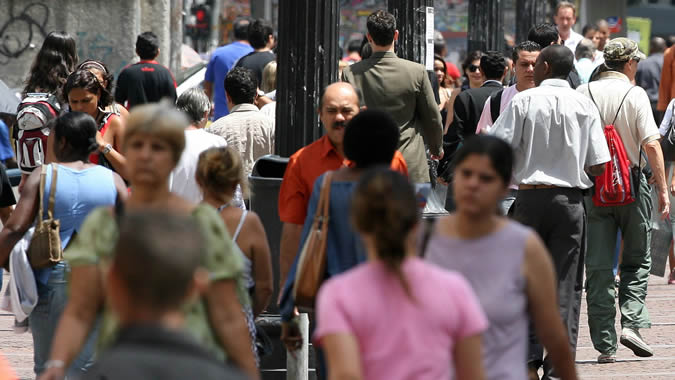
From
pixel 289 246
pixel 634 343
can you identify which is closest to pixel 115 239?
pixel 289 246

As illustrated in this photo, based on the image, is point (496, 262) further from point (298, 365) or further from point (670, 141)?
point (670, 141)

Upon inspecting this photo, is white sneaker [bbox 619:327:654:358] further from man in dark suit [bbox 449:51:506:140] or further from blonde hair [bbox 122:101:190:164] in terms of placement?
blonde hair [bbox 122:101:190:164]

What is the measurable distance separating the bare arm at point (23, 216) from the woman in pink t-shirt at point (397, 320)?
2.62 m

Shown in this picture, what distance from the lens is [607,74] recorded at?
8.20m

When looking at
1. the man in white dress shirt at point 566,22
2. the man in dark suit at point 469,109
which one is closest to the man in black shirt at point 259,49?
the man in dark suit at point 469,109

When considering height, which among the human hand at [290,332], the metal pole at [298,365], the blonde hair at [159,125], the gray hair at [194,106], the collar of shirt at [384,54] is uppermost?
the blonde hair at [159,125]

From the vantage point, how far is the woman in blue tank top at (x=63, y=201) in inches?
228

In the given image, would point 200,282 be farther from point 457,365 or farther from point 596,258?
point 596,258

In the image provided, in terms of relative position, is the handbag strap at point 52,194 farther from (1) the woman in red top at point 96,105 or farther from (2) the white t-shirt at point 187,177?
(1) the woman in red top at point 96,105

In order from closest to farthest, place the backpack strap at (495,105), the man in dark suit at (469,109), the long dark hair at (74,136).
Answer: the long dark hair at (74,136), the backpack strap at (495,105), the man in dark suit at (469,109)

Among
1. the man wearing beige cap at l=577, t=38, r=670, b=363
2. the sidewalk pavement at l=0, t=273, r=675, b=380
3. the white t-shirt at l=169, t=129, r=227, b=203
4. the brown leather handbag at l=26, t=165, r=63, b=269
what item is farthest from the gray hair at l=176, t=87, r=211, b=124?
the man wearing beige cap at l=577, t=38, r=670, b=363

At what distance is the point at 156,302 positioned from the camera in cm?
291

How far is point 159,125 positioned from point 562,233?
3572mm

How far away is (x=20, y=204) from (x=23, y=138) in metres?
3.06
